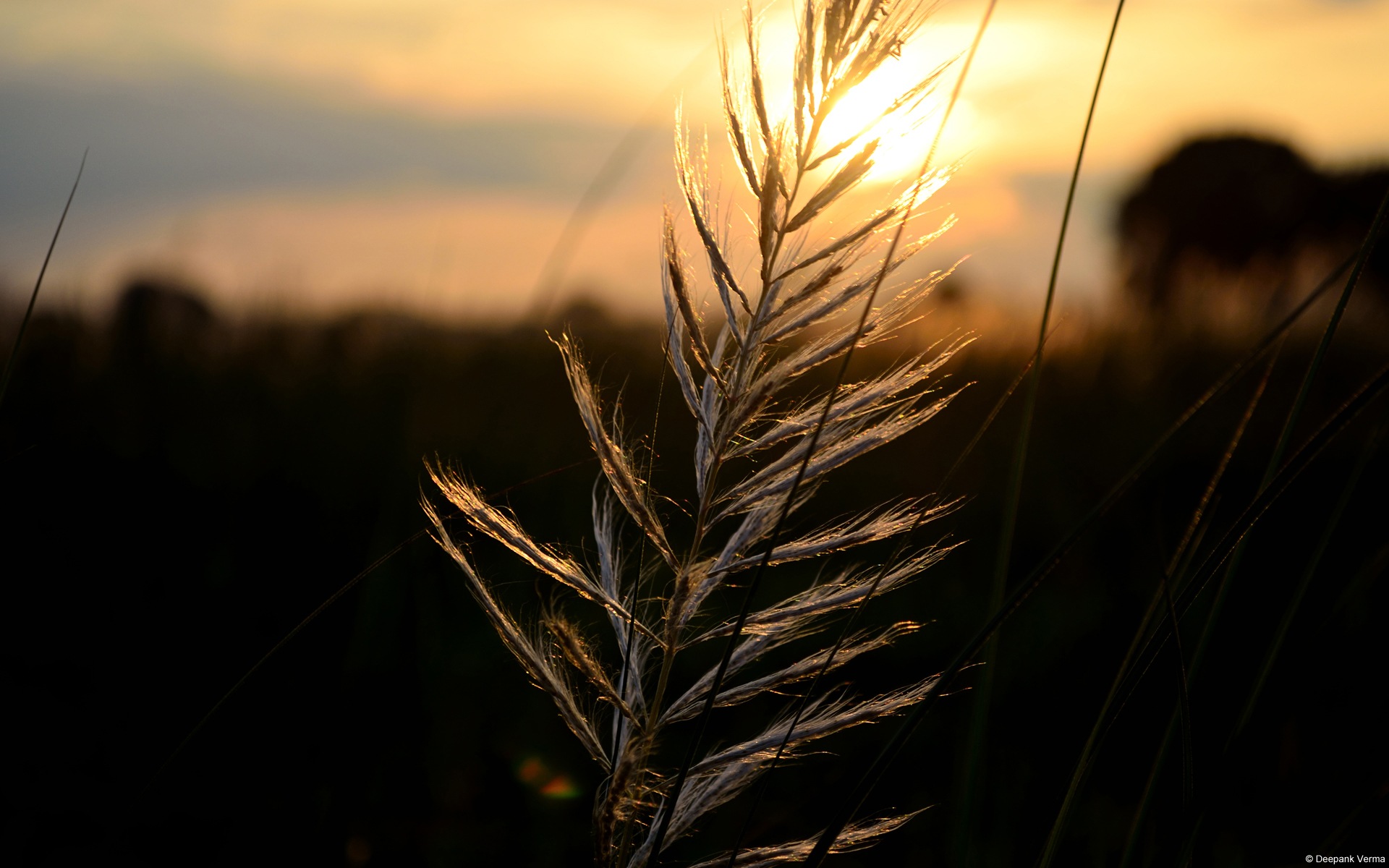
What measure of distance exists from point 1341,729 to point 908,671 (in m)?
1.01

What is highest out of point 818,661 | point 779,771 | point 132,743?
point 818,661

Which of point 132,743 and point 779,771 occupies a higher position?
point 779,771

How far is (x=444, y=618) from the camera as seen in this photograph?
7.23 feet

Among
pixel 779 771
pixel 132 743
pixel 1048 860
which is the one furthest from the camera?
pixel 779 771

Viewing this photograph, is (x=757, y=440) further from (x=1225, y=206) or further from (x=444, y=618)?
(x=1225, y=206)

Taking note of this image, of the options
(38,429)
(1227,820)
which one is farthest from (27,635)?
(1227,820)

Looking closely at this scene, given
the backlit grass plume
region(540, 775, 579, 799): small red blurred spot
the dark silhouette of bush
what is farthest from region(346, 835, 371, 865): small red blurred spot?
the dark silhouette of bush

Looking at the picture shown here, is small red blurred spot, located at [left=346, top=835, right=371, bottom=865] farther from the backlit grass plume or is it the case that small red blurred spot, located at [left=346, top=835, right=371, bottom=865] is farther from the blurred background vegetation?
the backlit grass plume

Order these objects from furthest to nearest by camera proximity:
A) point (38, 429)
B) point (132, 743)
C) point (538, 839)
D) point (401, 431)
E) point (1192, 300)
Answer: point (1192, 300), point (38, 429), point (132, 743), point (538, 839), point (401, 431)

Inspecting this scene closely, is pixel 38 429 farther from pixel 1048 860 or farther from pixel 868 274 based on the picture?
pixel 1048 860

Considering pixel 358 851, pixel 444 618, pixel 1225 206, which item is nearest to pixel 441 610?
pixel 444 618

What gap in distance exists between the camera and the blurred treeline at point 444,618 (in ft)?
5.16

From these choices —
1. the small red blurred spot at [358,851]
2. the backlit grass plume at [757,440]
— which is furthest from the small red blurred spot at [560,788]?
the backlit grass plume at [757,440]

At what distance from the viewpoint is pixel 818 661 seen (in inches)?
34.2
